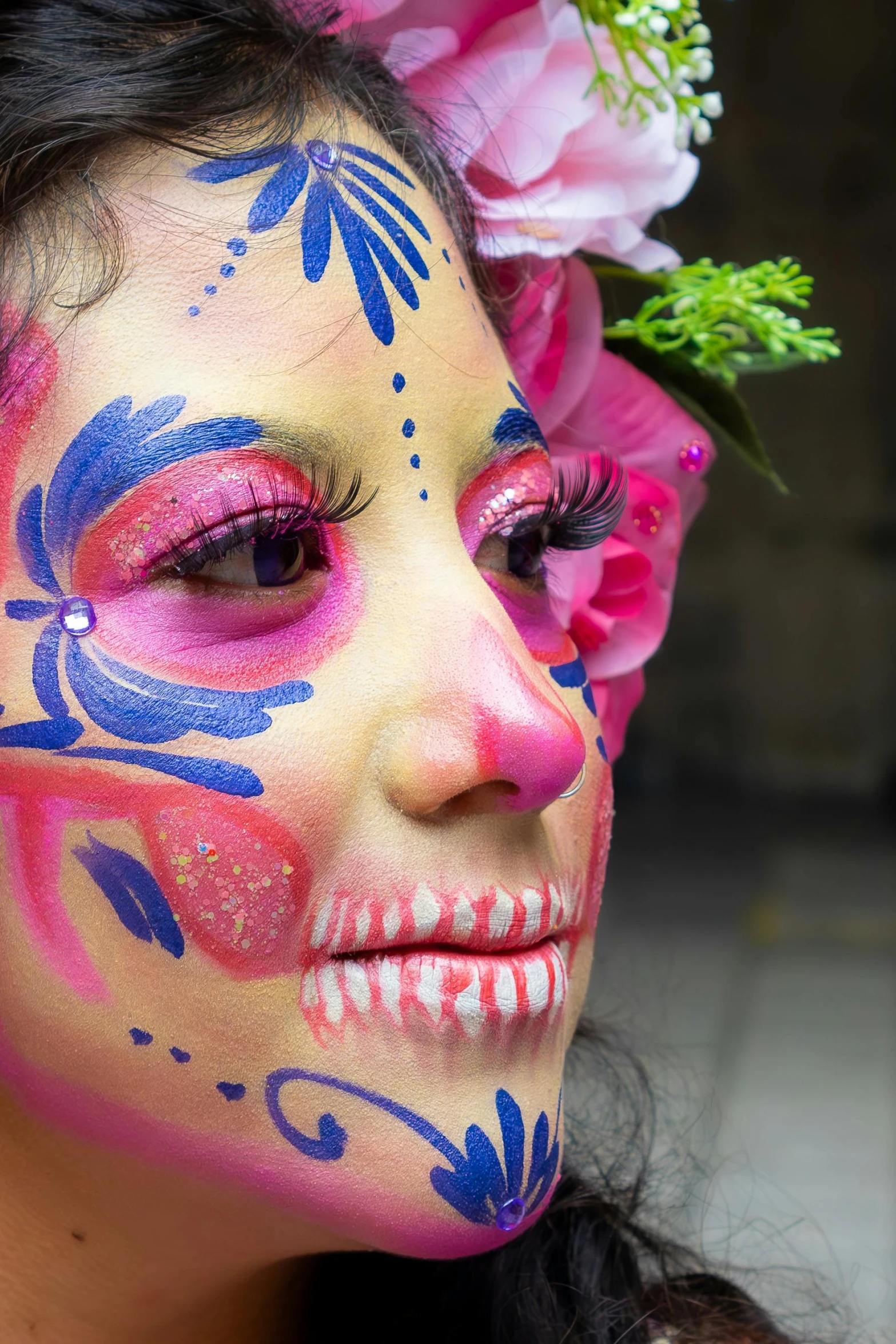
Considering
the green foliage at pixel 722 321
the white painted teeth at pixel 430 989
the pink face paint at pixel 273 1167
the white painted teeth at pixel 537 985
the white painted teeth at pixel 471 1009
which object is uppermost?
the green foliage at pixel 722 321

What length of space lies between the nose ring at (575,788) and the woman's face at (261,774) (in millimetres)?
21

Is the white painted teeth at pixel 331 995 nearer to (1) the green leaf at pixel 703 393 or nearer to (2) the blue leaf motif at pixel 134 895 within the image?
(2) the blue leaf motif at pixel 134 895

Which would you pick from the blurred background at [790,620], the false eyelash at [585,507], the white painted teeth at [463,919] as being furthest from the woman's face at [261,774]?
the blurred background at [790,620]

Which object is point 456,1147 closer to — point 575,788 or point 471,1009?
point 471,1009

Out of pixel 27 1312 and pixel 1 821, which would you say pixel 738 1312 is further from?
pixel 1 821

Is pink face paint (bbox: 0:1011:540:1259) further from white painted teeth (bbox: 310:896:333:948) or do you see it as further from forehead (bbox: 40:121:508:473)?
forehead (bbox: 40:121:508:473)

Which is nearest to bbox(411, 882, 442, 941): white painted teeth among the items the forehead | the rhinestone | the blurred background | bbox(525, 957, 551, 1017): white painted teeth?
bbox(525, 957, 551, 1017): white painted teeth

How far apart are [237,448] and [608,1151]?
1092 millimetres

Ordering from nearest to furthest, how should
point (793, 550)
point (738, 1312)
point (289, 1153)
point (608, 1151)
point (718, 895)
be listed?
point (289, 1153)
point (738, 1312)
point (608, 1151)
point (718, 895)
point (793, 550)

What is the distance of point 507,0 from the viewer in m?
1.41

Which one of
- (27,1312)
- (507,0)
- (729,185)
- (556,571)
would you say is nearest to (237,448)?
(556,571)

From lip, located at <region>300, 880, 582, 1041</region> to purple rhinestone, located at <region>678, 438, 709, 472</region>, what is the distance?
0.73 meters

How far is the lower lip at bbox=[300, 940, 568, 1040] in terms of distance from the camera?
1.07 meters

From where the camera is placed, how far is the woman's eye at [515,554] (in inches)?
49.6
